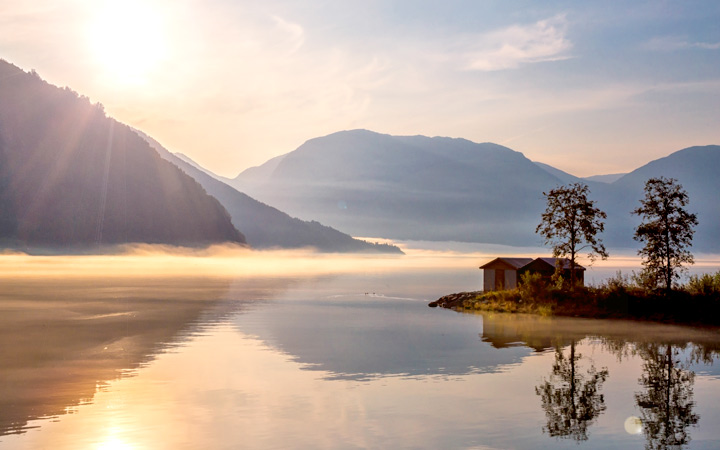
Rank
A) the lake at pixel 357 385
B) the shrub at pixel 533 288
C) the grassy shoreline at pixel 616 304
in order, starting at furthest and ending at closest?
the shrub at pixel 533 288, the grassy shoreline at pixel 616 304, the lake at pixel 357 385

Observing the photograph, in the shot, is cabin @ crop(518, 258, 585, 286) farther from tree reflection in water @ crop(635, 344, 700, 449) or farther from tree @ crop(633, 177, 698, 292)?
tree reflection in water @ crop(635, 344, 700, 449)

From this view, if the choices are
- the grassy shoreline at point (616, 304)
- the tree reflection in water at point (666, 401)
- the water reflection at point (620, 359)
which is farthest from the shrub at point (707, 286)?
the tree reflection in water at point (666, 401)

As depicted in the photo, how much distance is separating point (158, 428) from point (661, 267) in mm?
49787

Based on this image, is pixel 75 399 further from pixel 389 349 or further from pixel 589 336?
pixel 589 336

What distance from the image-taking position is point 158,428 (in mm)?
23516

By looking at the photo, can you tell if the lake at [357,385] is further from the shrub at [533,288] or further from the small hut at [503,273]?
the small hut at [503,273]

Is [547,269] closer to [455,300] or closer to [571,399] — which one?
[455,300]

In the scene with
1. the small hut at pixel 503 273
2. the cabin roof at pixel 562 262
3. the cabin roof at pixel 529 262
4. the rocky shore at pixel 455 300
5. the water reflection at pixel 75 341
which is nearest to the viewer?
the water reflection at pixel 75 341

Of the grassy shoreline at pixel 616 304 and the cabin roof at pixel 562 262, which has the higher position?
the cabin roof at pixel 562 262

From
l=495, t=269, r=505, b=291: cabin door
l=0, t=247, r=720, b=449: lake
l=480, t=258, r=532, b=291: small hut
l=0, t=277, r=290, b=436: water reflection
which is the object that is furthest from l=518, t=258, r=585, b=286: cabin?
l=0, t=277, r=290, b=436: water reflection

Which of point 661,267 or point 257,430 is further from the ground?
point 661,267

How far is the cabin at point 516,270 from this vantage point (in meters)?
78.3

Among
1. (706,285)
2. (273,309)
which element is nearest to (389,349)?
(706,285)

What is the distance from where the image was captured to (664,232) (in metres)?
64.0
